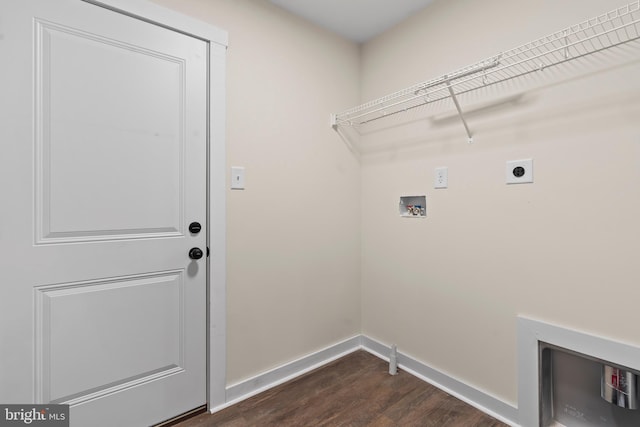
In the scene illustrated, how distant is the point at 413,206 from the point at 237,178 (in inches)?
43.5

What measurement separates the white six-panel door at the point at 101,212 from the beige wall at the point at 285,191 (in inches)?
7.9

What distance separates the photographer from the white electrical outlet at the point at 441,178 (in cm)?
175

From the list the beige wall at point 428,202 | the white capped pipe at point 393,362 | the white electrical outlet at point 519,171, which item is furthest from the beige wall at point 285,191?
the white electrical outlet at point 519,171

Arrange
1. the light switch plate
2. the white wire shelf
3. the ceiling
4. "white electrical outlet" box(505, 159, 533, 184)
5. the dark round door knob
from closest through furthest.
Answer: the white wire shelf → "white electrical outlet" box(505, 159, 533, 184) → the dark round door knob → the light switch plate → the ceiling

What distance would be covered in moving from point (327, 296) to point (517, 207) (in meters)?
1.27

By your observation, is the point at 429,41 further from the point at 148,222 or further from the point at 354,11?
the point at 148,222

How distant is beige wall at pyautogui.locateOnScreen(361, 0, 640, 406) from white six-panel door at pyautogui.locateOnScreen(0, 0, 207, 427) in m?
1.22

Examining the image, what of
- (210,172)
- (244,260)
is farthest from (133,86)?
(244,260)

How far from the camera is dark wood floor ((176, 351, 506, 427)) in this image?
4.90ft

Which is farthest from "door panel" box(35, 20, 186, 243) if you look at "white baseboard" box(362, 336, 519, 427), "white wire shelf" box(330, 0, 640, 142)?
"white baseboard" box(362, 336, 519, 427)

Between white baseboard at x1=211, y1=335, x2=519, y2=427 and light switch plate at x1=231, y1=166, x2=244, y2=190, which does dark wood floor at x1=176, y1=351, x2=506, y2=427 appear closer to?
white baseboard at x1=211, y1=335, x2=519, y2=427

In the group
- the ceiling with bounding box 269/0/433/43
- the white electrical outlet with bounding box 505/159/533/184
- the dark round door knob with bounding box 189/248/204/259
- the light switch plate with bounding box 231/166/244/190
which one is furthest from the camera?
the ceiling with bounding box 269/0/433/43

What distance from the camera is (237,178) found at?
1.67 metres

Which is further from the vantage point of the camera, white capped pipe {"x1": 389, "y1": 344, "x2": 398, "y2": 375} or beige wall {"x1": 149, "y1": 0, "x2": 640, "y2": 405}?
white capped pipe {"x1": 389, "y1": 344, "x2": 398, "y2": 375}
